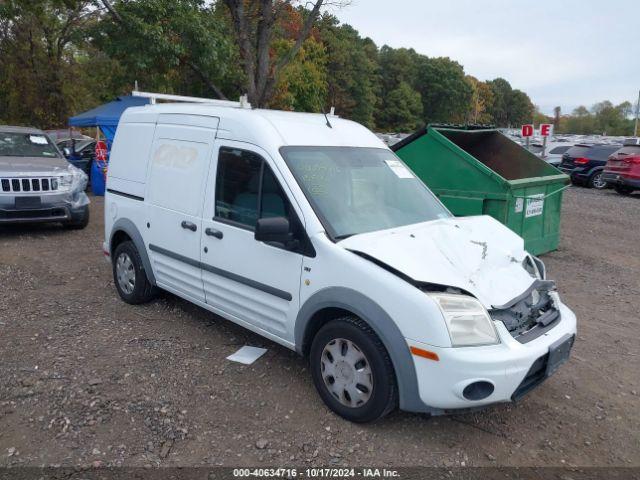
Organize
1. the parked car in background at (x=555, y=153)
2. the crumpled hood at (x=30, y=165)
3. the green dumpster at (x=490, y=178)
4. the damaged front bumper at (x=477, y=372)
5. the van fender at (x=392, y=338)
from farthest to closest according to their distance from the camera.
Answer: the parked car in background at (x=555, y=153), the crumpled hood at (x=30, y=165), the green dumpster at (x=490, y=178), the van fender at (x=392, y=338), the damaged front bumper at (x=477, y=372)

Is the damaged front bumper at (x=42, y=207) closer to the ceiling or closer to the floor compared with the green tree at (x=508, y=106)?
closer to the floor

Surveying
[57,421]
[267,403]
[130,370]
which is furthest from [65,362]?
[267,403]

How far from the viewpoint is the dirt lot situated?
10.6 feet

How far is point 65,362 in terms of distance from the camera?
14.0 feet

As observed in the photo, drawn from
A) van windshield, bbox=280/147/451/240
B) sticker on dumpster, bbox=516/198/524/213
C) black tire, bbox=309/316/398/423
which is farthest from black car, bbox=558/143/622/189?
black tire, bbox=309/316/398/423

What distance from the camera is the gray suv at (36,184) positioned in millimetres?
8289

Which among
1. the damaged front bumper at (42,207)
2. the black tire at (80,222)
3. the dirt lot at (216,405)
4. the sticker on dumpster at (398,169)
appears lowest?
the dirt lot at (216,405)

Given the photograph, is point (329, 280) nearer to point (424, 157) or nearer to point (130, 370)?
point (130, 370)

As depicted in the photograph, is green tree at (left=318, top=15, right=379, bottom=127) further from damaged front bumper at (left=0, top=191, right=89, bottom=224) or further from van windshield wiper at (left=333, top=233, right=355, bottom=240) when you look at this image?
van windshield wiper at (left=333, top=233, right=355, bottom=240)

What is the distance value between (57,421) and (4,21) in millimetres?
24618

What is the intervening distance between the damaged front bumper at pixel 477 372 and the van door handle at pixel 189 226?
217 cm

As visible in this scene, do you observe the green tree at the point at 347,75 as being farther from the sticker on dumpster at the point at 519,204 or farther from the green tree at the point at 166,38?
the sticker on dumpster at the point at 519,204

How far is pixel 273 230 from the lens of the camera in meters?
3.50

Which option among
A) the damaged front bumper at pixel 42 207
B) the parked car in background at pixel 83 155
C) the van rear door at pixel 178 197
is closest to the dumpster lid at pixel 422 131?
the van rear door at pixel 178 197
